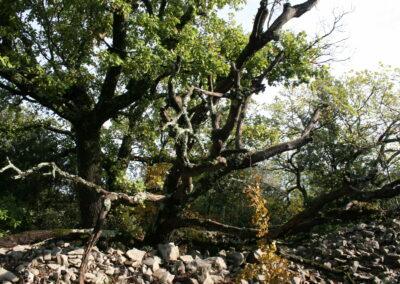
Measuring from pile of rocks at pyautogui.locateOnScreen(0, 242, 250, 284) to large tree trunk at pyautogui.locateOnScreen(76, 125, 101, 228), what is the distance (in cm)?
452

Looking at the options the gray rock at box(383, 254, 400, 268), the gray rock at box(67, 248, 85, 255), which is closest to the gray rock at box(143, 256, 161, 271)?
the gray rock at box(67, 248, 85, 255)

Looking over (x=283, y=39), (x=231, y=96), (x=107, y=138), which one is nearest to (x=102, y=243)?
(x=231, y=96)

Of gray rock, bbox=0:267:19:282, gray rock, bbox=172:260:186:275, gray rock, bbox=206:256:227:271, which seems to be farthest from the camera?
gray rock, bbox=206:256:227:271

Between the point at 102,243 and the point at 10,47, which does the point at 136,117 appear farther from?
the point at 102,243

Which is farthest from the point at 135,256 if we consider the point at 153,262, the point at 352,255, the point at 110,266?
the point at 352,255

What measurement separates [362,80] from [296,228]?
72.0 ft

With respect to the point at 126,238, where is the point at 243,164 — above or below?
above

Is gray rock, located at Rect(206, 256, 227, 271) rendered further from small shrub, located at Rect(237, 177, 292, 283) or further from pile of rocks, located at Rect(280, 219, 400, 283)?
pile of rocks, located at Rect(280, 219, 400, 283)

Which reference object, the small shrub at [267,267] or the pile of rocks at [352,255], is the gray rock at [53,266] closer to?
the small shrub at [267,267]

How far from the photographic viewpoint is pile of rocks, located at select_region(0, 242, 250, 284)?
7.46 m

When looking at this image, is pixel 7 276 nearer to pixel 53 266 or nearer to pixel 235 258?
pixel 53 266

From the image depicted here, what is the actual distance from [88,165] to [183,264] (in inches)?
258

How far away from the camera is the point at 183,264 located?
8.48 m

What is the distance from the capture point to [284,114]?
31.6m
